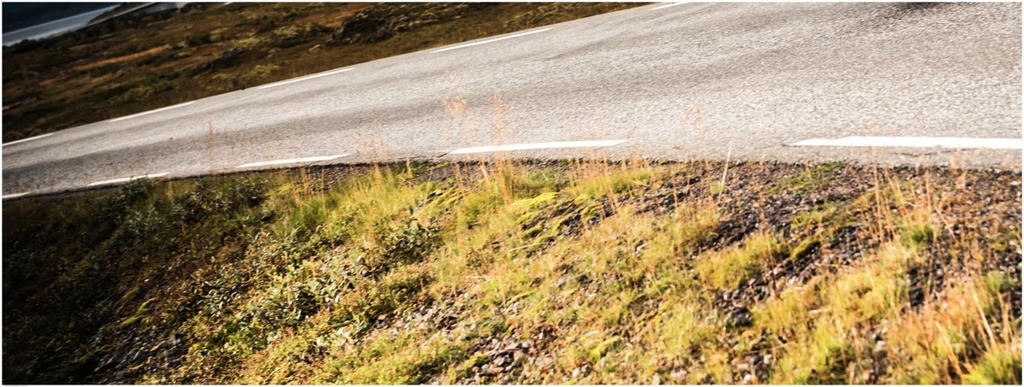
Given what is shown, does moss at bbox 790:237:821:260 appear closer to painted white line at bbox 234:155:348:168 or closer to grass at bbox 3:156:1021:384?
grass at bbox 3:156:1021:384

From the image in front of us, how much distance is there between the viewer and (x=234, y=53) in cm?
1956

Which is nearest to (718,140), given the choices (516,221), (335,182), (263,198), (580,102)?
(516,221)

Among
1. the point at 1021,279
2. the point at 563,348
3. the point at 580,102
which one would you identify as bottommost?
the point at 563,348

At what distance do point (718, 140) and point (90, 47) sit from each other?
39.9 meters

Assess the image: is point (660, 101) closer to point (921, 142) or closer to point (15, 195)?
point (921, 142)

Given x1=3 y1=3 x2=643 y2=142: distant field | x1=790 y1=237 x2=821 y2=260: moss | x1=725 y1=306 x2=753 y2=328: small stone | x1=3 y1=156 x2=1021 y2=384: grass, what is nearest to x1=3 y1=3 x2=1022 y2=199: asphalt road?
x1=3 y1=156 x2=1021 y2=384: grass

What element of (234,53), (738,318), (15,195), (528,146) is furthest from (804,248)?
(234,53)

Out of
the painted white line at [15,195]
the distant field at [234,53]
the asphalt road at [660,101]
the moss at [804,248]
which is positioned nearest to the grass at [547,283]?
the moss at [804,248]

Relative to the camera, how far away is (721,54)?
7.41 metres

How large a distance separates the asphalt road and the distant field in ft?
8.99

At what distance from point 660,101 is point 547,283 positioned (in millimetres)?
2976

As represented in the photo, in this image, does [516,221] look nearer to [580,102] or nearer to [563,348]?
[563,348]

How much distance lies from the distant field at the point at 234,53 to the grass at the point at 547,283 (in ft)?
25.1

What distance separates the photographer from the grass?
3016mm
